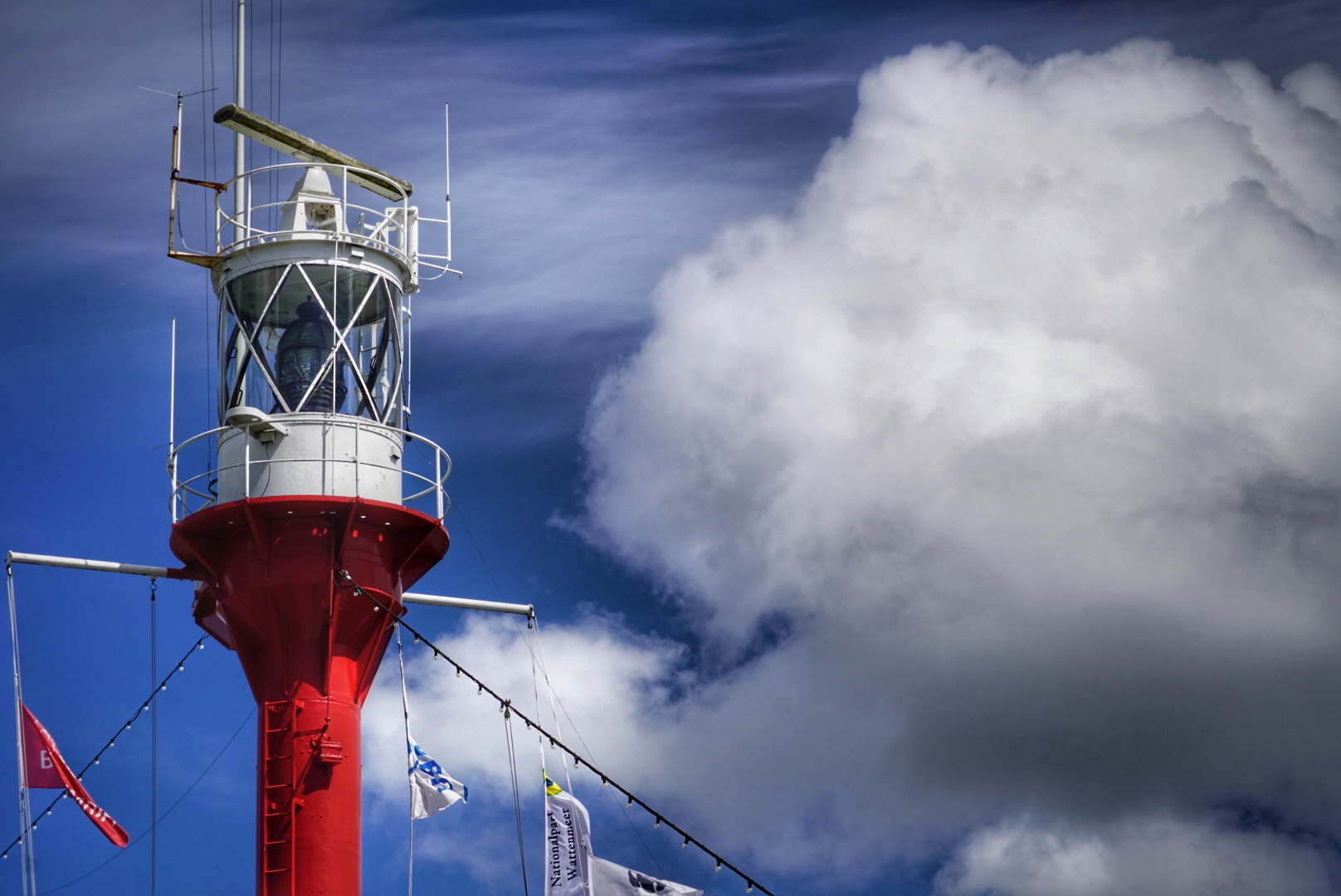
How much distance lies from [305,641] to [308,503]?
1970mm

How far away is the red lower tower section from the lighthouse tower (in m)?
0.02

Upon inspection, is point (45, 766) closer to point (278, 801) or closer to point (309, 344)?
point (278, 801)

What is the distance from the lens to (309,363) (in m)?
33.3

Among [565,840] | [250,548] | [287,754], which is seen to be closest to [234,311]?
[250,548]

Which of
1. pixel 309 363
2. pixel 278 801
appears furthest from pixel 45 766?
pixel 309 363

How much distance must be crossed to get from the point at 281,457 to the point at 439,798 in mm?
5410

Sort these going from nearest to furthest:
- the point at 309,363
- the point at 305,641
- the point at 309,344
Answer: the point at 305,641, the point at 309,363, the point at 309,344

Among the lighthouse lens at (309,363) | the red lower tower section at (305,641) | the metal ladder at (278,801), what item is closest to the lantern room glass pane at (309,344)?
the lighthouse lens at (309,363)

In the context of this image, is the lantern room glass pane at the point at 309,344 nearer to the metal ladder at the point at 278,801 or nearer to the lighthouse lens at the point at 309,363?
the lighthouse lens at the point at 309,363

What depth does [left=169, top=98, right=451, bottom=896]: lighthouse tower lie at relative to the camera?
31.3 metres

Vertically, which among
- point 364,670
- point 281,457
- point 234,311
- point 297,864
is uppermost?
point 234,311

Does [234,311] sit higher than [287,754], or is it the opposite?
[234,311]

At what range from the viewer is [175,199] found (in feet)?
112

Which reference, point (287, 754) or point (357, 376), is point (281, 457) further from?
point (287, 754)
